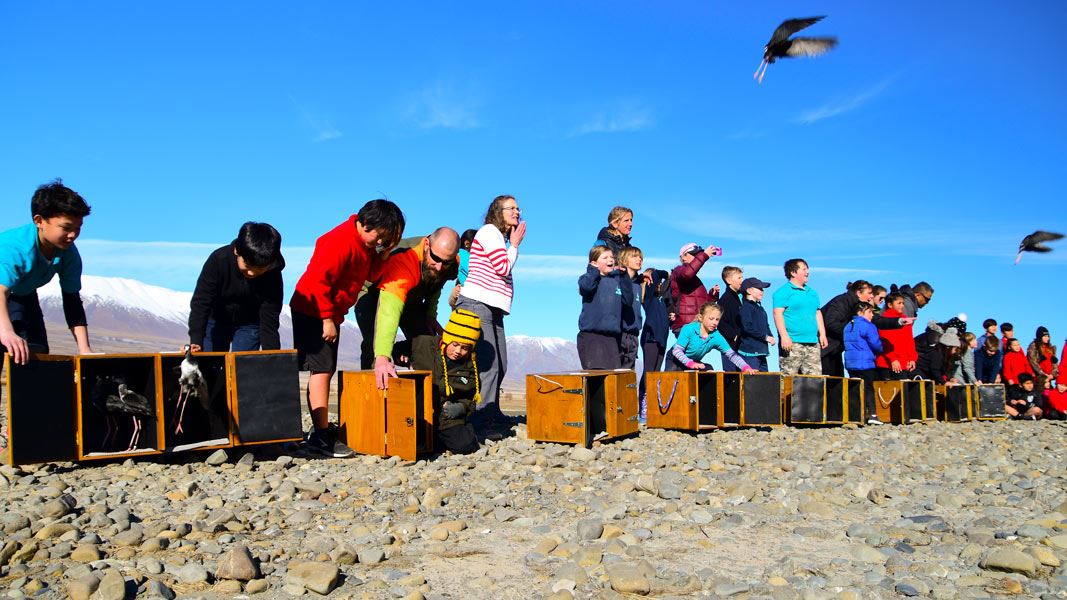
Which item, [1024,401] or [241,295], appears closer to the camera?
[241,295]

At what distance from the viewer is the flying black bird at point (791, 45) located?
9.58 meters

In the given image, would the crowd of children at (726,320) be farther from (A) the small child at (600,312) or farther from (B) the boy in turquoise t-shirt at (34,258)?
(B) the boy in turquoise t-shirt at (34,258)

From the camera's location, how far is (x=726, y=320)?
9.60m

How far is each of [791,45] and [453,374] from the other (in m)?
6.08

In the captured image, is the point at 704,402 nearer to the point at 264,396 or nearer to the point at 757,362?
the point at 757,362

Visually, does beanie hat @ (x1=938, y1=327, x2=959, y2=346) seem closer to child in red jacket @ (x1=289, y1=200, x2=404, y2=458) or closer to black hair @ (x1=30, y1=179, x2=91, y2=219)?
child in red jacket @ (x1=289, y1=200, x2=404, y2=458)

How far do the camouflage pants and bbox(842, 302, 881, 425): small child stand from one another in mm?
1083

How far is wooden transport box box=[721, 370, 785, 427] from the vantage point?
28.0ft

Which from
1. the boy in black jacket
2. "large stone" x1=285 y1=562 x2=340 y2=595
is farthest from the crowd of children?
"large stone" x1=285 y1=562 x2=340 y2=595

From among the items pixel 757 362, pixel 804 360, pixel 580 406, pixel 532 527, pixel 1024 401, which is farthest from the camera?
pixel 1024 401

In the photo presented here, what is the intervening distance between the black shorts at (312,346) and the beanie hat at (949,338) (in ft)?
35.2

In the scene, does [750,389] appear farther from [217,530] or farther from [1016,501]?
[217,530]

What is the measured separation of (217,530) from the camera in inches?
152

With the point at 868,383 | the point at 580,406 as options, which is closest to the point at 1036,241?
the point at 868,383
